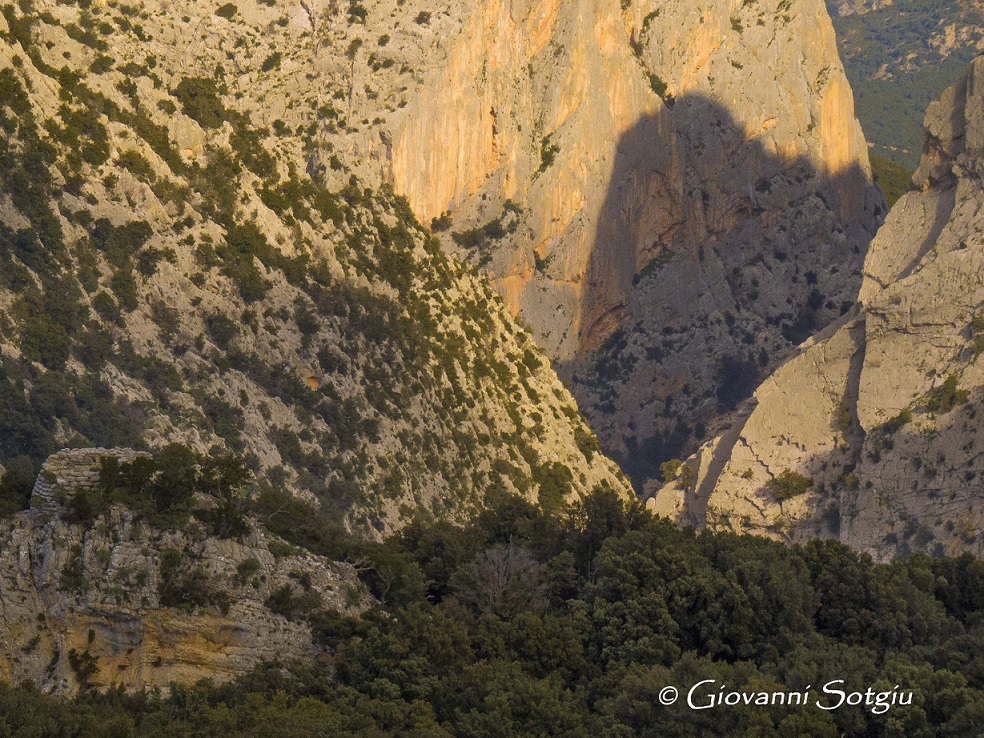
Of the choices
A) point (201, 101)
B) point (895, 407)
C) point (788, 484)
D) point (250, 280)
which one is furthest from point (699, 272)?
point (250, 280)

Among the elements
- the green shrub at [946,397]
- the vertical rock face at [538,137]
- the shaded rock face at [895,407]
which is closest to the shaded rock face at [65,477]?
the shaded rock face at [895,407]

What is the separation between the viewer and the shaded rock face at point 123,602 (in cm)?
5228

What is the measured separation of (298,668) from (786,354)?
102 m

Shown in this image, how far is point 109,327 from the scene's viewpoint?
9438 cm

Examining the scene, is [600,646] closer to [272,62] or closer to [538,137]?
[272,62]

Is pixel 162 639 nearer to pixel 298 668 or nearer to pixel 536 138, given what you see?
pixel 298 668

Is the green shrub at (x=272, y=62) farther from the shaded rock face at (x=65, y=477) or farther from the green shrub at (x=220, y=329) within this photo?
the shaded rock face at (x=65, y=477)

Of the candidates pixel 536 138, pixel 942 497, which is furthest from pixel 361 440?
pixel 536 138

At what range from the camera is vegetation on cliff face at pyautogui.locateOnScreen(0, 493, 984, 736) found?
50.2 meters

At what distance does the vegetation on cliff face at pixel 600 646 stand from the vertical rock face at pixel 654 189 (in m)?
72.6

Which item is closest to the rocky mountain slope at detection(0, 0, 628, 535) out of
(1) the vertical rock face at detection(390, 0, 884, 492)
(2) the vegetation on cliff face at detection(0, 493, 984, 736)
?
(1) the vertical rock face at detection(390, 0, 884, 492)

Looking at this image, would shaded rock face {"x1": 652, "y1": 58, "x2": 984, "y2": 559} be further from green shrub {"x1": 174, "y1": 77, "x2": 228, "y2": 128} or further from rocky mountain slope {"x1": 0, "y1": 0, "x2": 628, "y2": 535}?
green shrub {"x1": 174, "y1": 77, "x2": 228, "y2": 128}

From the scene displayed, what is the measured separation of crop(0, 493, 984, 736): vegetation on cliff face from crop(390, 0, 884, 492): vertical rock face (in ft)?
238

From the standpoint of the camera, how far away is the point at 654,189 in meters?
158
